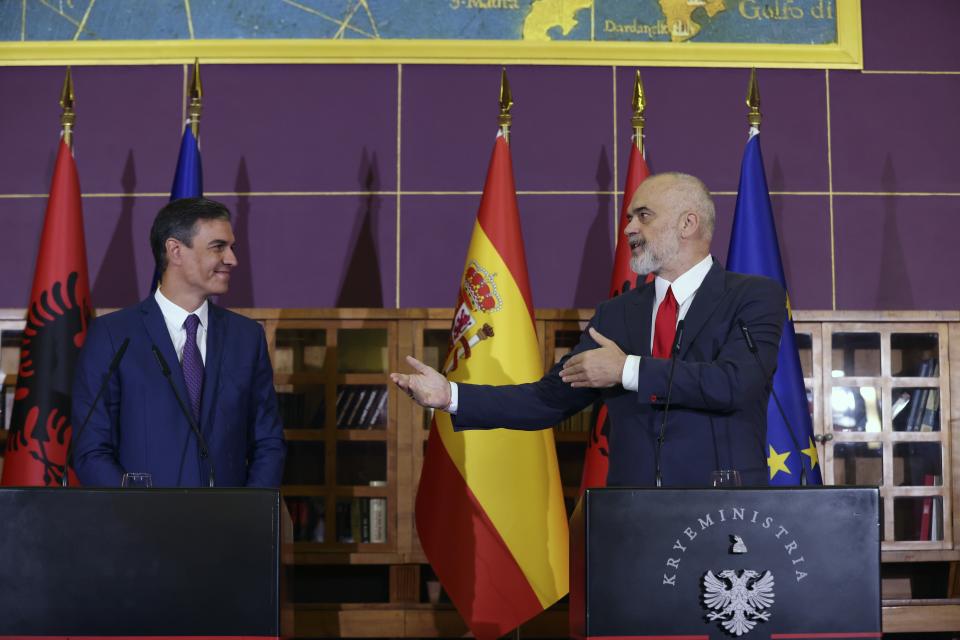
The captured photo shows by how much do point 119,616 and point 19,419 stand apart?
2117 millimetres

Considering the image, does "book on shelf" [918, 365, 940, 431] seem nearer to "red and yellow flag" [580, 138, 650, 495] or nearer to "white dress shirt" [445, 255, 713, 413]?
"red and yellow flag" [580, 138, 650, 495]

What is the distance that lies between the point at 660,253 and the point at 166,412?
1290 mm

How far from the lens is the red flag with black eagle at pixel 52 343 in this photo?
3824 mm

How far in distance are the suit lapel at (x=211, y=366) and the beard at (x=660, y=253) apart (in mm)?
1123

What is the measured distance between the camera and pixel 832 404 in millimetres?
4215

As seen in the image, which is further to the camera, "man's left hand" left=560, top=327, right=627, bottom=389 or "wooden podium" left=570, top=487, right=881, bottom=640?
"man's left hand" left=560, top=327, right=627, bottom=389

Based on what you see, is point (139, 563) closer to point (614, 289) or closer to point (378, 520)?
point (378, 520)

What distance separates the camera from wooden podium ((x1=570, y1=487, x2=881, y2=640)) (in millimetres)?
1905

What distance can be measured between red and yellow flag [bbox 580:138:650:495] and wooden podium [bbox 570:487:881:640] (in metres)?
1.75

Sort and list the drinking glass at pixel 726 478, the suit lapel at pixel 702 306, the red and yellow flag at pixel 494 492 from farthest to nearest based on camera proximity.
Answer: the red and yellow flag at pixel 494 492
the suit lapel at pixel 702 306
the drinking glass at pixel 726 478

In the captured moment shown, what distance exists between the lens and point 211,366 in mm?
2953

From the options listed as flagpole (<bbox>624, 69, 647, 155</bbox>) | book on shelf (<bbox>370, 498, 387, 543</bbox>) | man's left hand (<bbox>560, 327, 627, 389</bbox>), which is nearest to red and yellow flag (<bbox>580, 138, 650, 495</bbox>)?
flagpole (<bbox>624, 69, 647, 155</bbox>)

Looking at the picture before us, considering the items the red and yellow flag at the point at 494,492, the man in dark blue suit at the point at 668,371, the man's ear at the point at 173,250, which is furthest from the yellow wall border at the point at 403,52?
the man in dark blue suit at the point at 668,371

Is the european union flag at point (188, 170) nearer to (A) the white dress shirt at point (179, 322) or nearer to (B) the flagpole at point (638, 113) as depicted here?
(A) the white dress shirt at point (179, 322)
